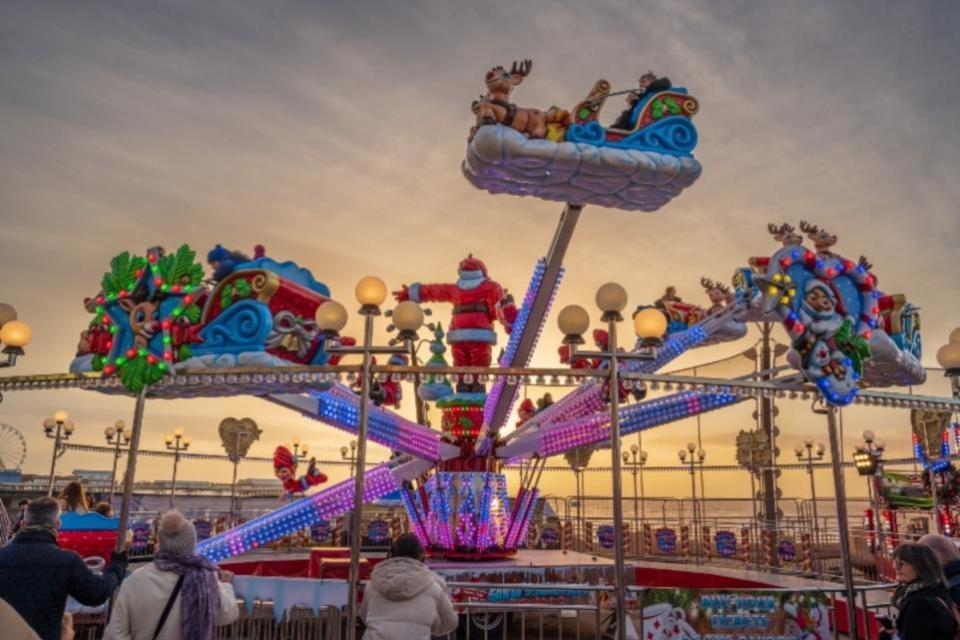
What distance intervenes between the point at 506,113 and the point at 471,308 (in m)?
6.77

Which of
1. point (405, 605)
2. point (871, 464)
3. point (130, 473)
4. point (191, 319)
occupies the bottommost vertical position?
point (405, 605)

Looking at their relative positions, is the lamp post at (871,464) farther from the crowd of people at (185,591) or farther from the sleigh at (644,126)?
the crowd of people at (185,591)

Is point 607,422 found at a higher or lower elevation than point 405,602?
higher

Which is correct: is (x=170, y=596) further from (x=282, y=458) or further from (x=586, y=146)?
(x=282, y=458)

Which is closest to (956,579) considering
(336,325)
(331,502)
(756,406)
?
(336,325)

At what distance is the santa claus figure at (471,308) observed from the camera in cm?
1290

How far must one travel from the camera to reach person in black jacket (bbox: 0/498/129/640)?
159 inches

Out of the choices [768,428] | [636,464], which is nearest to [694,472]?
[636,464]

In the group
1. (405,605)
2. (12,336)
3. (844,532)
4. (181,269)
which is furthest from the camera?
(181,269)

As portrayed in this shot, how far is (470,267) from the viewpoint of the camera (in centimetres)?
1321

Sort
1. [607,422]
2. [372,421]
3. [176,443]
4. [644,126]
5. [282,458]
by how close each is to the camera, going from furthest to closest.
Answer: [176,443] → [282,458] → [607,422] → [372,421] → [644,126]

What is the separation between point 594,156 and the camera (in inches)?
257

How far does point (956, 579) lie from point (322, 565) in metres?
9.48

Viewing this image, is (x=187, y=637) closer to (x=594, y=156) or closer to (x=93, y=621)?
(x=594, y=156)
